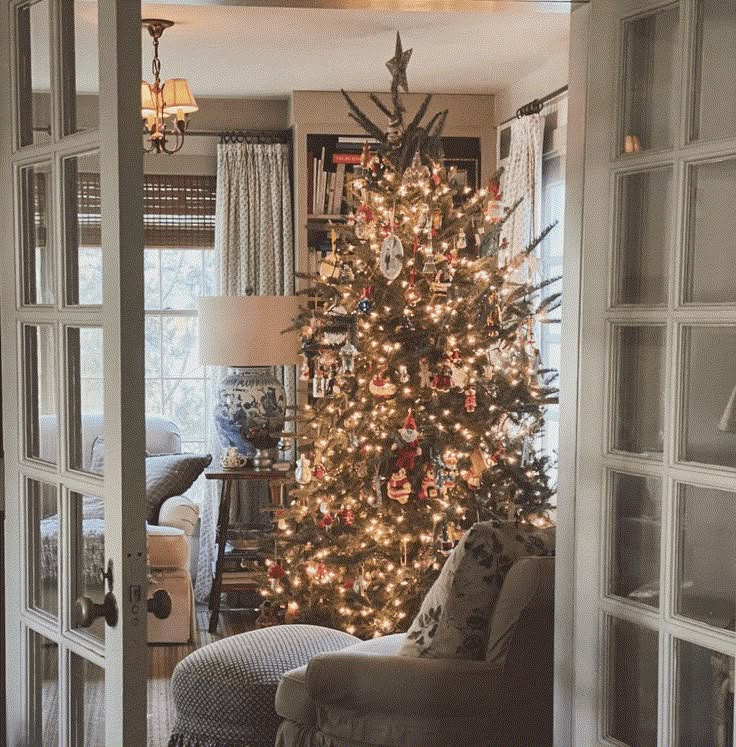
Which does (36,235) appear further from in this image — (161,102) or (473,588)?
(161,102)

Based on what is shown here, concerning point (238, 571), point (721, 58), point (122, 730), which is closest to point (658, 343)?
point (721, 58)

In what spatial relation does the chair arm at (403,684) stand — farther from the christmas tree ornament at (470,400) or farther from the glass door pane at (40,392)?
the christmas tree ornament at (470,400)

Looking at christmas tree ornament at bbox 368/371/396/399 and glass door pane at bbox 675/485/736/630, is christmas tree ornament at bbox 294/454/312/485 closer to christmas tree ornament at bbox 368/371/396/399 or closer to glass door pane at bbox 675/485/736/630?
christmas tree ornament at bbox 368/371/396/399

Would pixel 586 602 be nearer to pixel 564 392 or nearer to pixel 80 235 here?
pixel 564 392

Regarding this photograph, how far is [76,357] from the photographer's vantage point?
2219mm

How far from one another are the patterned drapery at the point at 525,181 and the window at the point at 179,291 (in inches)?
74.6

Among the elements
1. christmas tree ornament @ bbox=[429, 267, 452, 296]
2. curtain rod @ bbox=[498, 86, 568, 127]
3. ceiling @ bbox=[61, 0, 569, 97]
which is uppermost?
ceiling @ bbox=[61, 0, 569, 97]

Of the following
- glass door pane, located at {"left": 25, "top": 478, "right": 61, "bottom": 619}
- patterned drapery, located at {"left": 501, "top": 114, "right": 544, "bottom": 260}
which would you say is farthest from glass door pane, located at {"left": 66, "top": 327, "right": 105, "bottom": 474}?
patterned drapery, located at {"left": 501, "top": 114, "right": 544, "bottom": 260}

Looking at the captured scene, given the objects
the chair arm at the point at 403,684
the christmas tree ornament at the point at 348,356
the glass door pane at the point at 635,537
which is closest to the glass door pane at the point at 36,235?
the glass door pane at the point at 635,537

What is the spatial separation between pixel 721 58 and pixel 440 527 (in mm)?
2964

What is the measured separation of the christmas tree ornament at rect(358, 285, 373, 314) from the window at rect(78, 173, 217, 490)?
231cm

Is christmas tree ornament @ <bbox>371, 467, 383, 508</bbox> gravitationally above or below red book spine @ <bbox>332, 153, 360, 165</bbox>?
below

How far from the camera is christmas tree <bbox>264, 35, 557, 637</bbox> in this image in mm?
4840

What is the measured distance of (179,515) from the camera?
18.6 feet
